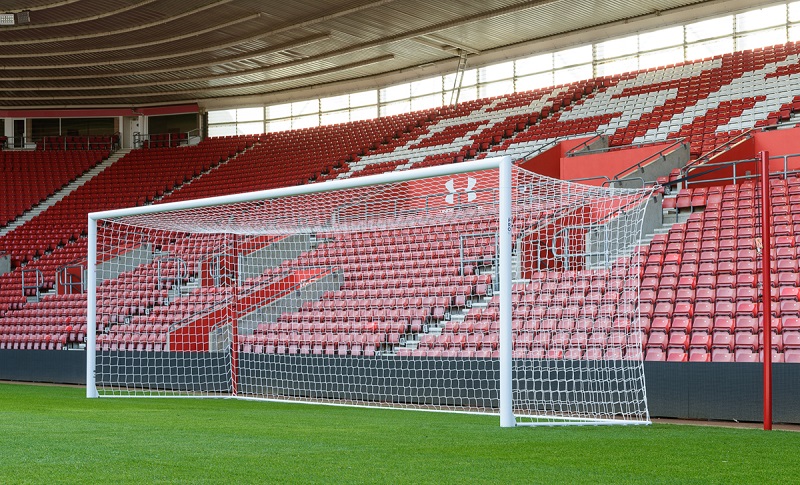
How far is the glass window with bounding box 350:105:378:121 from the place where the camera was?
31.5m

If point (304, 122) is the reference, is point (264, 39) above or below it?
above

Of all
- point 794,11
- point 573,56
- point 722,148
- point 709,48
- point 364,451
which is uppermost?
point 794,11

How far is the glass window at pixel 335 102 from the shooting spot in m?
32.1

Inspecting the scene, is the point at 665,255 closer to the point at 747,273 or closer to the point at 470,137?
the point at 747,273

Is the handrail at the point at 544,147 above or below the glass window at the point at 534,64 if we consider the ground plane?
below

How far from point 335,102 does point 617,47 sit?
10.4m

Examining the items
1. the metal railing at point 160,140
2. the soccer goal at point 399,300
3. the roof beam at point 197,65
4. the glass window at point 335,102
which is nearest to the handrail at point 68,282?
the soccer goal at point 399,300

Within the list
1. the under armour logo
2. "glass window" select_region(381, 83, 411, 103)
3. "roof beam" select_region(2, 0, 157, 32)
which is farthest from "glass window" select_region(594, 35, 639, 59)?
the under armour logo

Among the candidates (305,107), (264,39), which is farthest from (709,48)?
(305,107)

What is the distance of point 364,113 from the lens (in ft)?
104

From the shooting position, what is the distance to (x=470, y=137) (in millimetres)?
24719

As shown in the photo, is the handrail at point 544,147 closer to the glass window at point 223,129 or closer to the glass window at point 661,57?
the glass window at point 661,57

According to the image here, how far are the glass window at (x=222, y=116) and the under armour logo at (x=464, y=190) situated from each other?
71.1 ft

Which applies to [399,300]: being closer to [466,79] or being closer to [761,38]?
[761,38]
